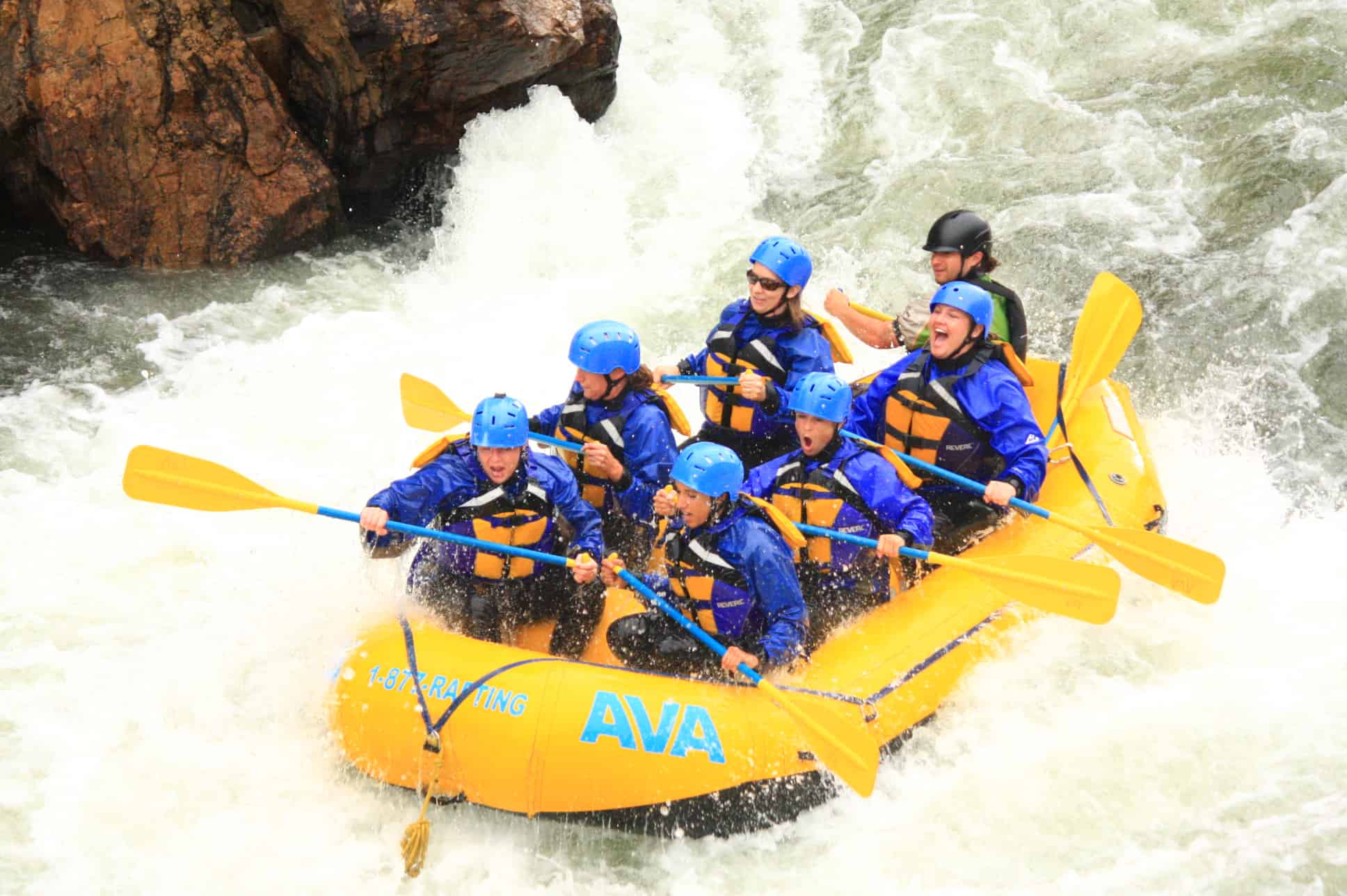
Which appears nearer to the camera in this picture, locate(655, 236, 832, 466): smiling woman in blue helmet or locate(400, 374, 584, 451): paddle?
locate(655, 236, 832, 466): smiling woman in blue helmet

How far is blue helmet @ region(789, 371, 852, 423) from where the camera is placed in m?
4.16

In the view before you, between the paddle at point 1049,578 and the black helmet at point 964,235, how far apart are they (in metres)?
1.46

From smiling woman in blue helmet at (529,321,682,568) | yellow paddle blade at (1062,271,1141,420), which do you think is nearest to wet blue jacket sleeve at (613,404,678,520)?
smiling woman in blue helmet at (529,321,682,568)

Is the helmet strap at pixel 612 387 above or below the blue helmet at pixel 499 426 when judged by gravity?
below

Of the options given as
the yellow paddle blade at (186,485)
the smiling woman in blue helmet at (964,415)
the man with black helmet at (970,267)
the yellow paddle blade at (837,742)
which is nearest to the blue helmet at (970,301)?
the smiling woman in blue helmet at (964,415)

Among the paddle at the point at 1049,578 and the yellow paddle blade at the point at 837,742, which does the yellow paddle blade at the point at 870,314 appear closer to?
the paddle at the point at 1049,578

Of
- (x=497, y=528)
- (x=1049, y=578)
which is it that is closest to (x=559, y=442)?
(x=497, y=528)

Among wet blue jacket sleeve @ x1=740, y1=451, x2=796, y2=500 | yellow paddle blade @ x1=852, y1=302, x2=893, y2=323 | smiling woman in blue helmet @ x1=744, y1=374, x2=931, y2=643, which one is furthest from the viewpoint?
yellow paddle blade @ x1=852, y1=302, x2=893, y2=323

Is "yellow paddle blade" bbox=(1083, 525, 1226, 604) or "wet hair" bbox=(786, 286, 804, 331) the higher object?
"wet hair" bbox=(786, 286, 804, 331)

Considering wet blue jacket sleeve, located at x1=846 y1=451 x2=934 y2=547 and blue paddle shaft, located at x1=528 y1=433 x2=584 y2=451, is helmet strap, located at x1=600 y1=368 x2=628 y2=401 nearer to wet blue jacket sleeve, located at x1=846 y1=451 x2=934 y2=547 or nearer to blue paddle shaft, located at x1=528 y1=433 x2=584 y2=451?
blue paddle shaft, located at x1=528 y1=433 x2=584 y2=451

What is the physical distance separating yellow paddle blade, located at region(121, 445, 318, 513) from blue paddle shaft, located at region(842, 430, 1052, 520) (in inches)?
86.4

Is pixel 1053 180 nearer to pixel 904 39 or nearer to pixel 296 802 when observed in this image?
pixel 904 39

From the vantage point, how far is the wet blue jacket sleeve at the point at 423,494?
4172 mm

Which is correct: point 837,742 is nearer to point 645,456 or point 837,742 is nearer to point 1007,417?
point 645,456
